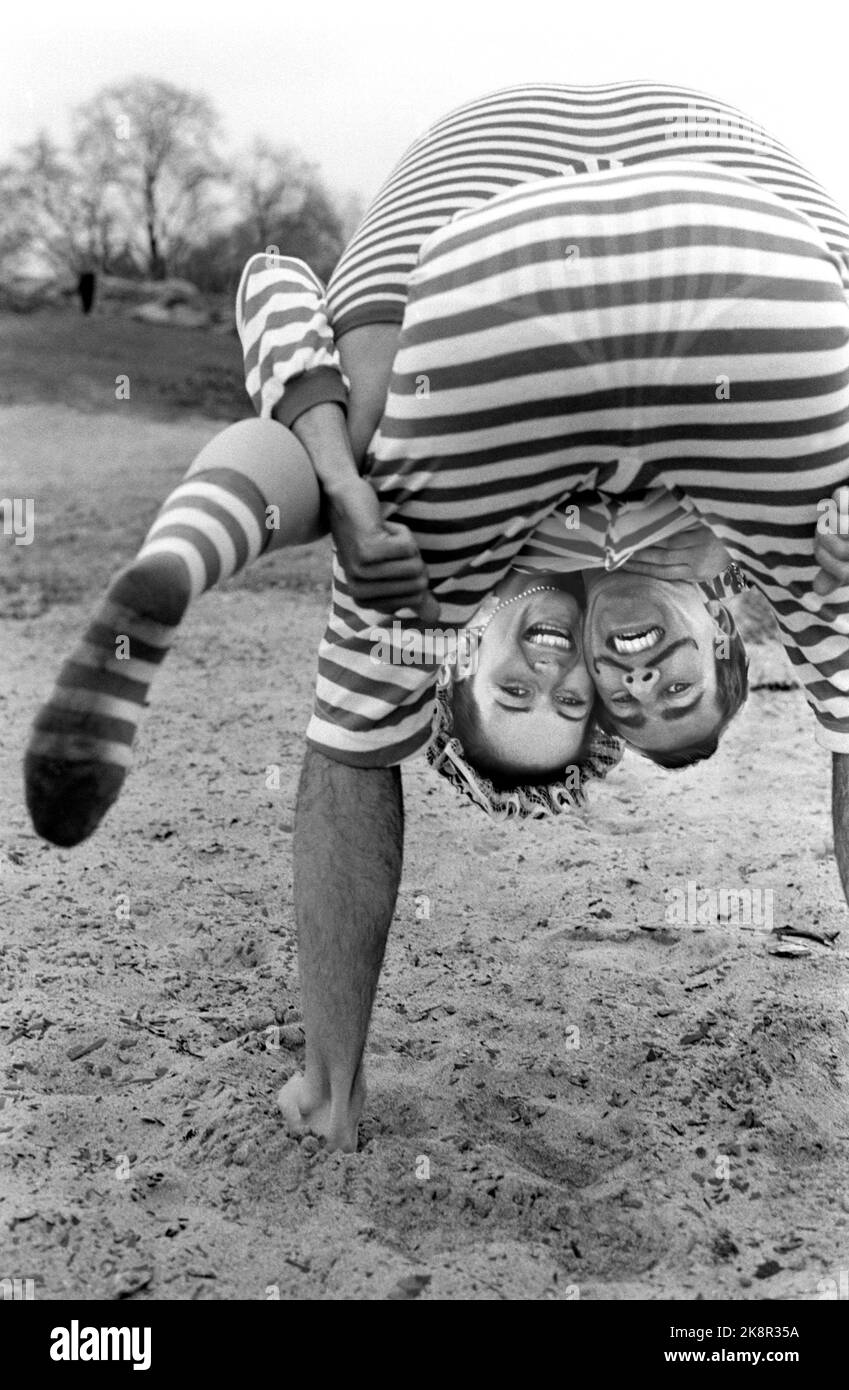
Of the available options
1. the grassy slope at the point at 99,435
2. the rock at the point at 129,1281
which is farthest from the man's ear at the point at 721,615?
the grassy slope at the point at 99,435

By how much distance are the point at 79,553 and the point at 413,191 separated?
2.82 metres

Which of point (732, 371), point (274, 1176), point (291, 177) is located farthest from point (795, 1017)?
point (291, 177)

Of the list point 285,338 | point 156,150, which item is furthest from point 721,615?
point 156,150

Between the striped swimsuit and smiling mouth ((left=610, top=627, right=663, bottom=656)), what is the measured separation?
116 millimetres

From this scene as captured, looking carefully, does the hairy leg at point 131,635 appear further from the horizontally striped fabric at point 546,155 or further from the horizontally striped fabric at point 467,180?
the horizontally striped fabric at point 546,155

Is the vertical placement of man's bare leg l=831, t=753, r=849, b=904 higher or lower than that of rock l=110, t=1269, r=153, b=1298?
higher

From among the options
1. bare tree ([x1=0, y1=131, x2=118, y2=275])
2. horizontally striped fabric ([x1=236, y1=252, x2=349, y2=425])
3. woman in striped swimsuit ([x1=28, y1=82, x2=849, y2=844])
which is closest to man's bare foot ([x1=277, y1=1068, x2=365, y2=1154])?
woman in striped swimsuit ([x1=28, y1=82, x2=849, y2=844])

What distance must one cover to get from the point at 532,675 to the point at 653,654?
128 millimetres

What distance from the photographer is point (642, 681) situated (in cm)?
146

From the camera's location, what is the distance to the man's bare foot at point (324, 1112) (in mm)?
1582

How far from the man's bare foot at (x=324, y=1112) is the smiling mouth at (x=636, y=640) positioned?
57 cm

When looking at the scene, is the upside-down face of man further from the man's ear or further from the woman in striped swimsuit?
the woman in striped swimsuit

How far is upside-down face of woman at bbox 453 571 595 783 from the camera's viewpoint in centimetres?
149

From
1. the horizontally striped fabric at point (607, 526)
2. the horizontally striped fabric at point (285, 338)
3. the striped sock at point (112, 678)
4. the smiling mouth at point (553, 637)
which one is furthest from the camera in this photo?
the smiling mouth at point (553, 637)
